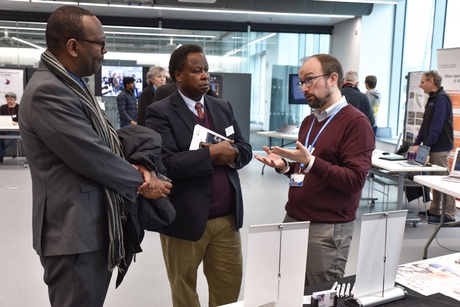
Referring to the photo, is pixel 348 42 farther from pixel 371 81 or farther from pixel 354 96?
pixel 354 96

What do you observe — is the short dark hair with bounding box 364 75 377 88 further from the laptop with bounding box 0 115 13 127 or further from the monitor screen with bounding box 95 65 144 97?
the laptop with bounding box 0 115 13 127

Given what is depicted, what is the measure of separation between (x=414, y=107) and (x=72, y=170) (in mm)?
6171

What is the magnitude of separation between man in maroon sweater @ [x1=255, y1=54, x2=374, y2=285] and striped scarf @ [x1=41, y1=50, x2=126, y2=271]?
0.70m

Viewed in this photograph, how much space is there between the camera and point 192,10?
30.1ft

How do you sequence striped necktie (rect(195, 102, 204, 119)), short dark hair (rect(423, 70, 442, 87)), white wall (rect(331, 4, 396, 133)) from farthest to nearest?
white wall (rect(331, 4, 396, 133)) < short dark hair (rect(423, 70, 442, 87)) < striped necktie (rect(195, 102, 204, 119))

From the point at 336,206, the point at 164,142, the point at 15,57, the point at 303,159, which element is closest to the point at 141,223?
the point at 164,142

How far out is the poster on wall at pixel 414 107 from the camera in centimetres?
644

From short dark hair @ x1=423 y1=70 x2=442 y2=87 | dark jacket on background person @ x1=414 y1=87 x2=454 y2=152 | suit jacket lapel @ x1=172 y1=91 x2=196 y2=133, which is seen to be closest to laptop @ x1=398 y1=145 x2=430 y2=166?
dark jacket on background person @ x1=414 y1=87 x2=454 y2=152

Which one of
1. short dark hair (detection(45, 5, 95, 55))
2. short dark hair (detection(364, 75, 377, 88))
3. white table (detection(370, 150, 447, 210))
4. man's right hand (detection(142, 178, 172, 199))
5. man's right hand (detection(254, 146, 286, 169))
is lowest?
white table (detection(370, 150, 447, 210))

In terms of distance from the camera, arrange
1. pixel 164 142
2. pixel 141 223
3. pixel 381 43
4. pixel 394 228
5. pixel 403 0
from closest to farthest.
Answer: pixel 394 228
pixel 141 223
pixel 164 142
pixel 403 0
pixel 381 43

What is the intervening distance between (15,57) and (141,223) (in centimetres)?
982

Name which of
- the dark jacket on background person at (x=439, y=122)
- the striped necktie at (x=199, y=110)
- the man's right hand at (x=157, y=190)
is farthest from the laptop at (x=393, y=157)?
the man's right hand at (x=157, y=190)

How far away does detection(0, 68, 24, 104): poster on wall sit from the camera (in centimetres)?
892

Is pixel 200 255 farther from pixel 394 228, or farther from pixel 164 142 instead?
pixel 394 228
